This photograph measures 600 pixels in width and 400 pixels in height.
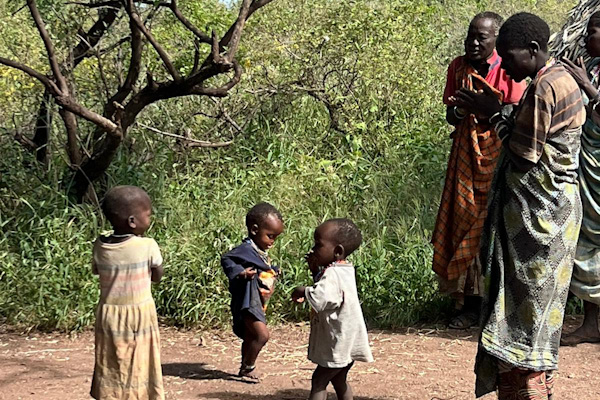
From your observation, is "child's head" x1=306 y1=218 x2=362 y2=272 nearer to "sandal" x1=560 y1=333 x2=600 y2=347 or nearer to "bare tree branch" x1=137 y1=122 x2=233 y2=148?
"sandal" x1=560 y1=333 x2=600 y2=347

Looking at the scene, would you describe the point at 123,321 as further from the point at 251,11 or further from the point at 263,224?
the point at 251,11

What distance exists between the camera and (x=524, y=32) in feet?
11.0

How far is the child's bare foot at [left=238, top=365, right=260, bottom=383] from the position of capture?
4723 mm

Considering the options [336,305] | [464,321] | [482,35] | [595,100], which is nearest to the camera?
[336,305]

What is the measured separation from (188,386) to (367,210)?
102 inches

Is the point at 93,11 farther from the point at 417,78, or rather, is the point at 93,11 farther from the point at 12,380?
the point at 12,380

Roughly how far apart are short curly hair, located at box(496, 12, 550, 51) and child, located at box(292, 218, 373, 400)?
1.06 m

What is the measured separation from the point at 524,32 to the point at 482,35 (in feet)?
6.64

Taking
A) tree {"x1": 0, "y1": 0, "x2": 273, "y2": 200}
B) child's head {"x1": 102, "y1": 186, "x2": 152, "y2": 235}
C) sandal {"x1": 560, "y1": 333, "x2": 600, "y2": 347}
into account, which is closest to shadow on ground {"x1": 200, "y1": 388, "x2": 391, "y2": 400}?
child's head {"x1": 102, "y1": 186, "x2": 152, "y2": 235}

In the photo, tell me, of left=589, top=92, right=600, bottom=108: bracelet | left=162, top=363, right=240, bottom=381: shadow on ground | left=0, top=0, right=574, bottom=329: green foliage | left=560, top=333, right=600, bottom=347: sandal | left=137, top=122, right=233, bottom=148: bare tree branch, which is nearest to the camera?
left=589, top=92, right=600, bottom=108: bracelet

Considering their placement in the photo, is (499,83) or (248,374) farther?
(499,83)

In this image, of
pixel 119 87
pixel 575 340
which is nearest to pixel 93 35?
pixel 119 87

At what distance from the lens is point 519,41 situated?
11.0 feet

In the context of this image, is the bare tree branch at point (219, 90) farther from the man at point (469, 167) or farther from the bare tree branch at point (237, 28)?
the man at point (469, 167)
